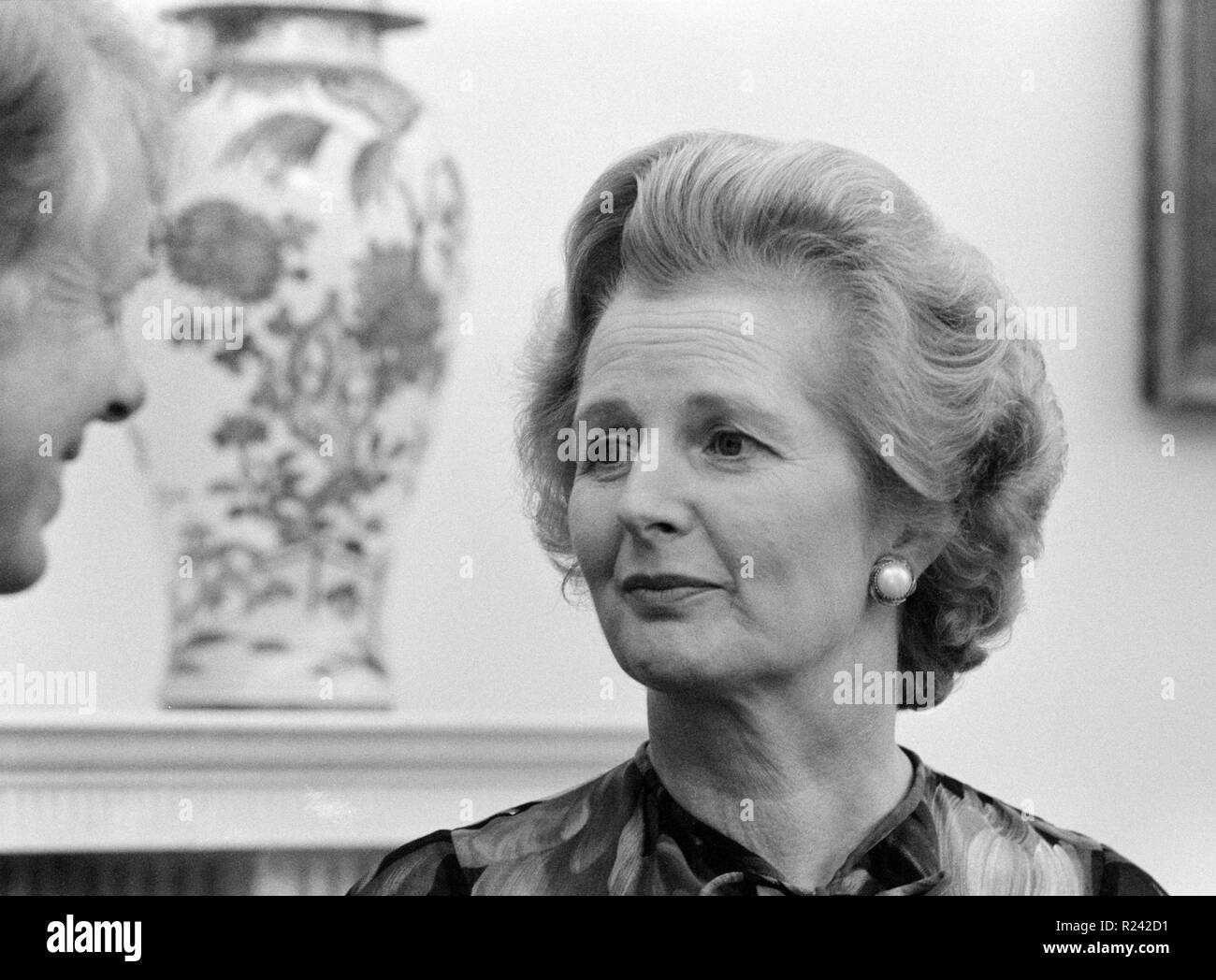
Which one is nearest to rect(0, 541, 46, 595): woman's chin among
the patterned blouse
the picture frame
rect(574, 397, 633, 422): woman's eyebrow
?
the patterned blouse

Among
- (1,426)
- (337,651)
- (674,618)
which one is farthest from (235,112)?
(674,618)

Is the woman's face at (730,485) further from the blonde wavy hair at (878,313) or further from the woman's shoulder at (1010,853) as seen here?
the woman's shoulder at (1010,853)

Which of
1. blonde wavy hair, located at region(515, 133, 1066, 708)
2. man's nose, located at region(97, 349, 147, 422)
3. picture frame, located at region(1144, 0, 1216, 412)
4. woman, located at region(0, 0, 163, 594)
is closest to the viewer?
blonde wavy hair, located at region(515, 133, 1066, 708)

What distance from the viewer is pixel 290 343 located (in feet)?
5.63

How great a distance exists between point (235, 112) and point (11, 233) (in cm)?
24

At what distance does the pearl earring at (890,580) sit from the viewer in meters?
1.54

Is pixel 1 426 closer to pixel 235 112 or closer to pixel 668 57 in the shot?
pixel 235 112

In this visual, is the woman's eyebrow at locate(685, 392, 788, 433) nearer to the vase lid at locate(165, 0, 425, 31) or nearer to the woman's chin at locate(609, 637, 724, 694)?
the woman's chin at locate(609, 637, 724, 694)

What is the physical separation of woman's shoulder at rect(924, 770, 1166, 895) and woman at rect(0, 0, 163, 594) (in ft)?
2.74

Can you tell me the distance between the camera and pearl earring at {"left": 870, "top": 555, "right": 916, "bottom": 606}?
154cm

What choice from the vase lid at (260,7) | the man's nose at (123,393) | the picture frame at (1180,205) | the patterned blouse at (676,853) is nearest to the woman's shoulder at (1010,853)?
Result: the patterned blouse at (676,853)

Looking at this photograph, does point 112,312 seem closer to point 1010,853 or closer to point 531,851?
point 531,851

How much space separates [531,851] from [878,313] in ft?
1.82

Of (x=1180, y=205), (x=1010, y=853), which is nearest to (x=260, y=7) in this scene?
(x=1180, y=205)
